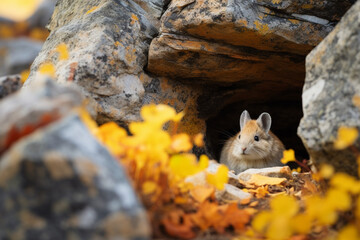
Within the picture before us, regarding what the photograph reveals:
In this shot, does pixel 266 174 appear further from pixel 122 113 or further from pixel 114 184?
pixel 114 184

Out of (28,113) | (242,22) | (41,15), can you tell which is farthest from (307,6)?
(41,15)

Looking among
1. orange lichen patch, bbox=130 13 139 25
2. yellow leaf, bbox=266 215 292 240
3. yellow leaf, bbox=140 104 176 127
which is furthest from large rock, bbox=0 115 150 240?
orange lichen patch, bbox=130 13 139 25

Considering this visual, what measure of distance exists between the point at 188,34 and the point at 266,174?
188 centimetres

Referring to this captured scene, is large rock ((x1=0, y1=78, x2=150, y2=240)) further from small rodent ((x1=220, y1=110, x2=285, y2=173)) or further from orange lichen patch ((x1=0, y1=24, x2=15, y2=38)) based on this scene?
orange lichen patch ((x1=0, y1=24, x2=15, y2=38))

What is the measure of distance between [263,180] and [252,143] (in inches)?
80.4

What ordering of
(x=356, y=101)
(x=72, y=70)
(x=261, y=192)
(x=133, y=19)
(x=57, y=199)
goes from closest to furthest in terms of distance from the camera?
(x=57, y=199), (x=356, y=101), (x=261, y=192), (x=72, y=70), (x=133, y=19)

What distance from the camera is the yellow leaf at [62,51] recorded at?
4477 mm

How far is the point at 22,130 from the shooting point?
199cm

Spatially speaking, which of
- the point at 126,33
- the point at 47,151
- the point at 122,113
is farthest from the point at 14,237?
the point at 126,33

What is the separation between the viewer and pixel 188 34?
4.70 m

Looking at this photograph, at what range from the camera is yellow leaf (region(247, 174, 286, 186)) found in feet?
13.1

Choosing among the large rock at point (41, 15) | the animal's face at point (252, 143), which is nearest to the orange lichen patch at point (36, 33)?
the large rock at point (41, 15)

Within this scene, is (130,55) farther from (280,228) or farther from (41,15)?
(41,15)

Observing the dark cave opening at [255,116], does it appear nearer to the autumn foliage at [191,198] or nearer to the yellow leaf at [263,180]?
the yellow leaf at [263,180]
